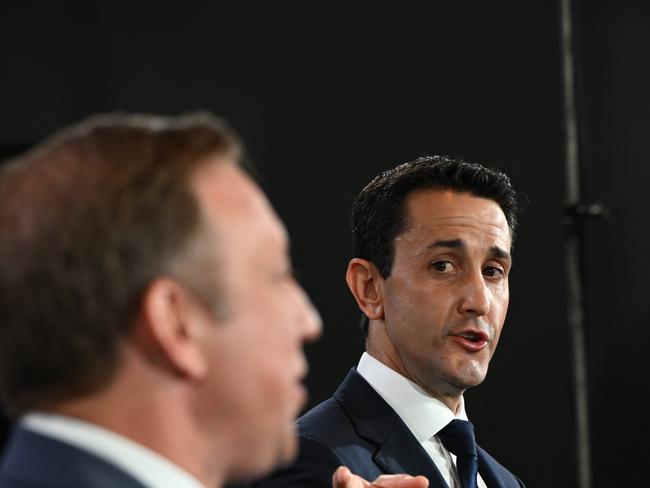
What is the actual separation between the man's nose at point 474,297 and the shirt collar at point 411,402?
17 cm

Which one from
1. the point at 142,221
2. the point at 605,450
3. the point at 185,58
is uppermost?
the point at 185,58

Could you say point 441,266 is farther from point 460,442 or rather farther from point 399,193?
point 460,442

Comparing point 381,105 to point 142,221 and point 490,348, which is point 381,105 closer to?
point 490,348

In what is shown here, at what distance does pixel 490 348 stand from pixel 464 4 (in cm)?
141

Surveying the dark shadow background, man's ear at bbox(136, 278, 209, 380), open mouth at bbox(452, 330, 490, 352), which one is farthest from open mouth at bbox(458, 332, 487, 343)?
man's ear at bbox(136, 278, 209, 380)

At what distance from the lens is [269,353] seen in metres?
1.03

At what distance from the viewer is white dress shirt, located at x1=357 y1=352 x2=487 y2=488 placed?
6.75ft

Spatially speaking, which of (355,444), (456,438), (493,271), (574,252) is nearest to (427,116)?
(574,252)

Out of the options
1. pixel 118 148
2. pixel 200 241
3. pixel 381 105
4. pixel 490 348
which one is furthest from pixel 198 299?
pixel 381 105

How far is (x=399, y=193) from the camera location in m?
2.25

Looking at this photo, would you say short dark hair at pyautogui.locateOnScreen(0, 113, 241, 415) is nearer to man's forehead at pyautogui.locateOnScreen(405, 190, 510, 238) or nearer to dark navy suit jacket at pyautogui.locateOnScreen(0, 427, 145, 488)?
dark navy suit jacket at pyautogui.locateOnScreen(0, 427, 145, 488)

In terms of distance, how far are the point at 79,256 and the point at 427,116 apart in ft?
7.71

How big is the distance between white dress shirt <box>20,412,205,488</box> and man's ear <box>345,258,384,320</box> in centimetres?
125

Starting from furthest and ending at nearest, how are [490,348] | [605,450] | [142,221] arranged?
[605,450]
[490,348]
[142,221]
